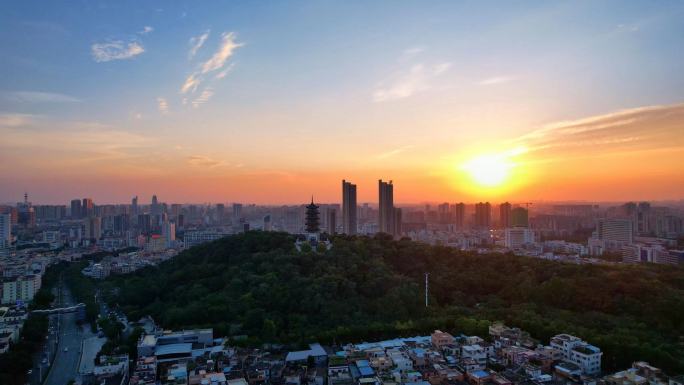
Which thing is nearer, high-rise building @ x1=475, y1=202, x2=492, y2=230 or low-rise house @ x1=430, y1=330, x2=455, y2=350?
low-rise house @ x1=430, y1=330, x2=455, y2=350

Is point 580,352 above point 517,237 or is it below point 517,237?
below

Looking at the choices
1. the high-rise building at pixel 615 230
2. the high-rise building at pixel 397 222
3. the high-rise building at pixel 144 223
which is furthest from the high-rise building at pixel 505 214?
the high-rise building at pixel 144 223

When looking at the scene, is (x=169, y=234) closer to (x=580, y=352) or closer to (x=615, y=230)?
(x=615, y=230)

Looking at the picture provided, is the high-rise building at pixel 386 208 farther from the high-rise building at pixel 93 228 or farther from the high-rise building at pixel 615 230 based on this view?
the high-rise building at pixel 93 228

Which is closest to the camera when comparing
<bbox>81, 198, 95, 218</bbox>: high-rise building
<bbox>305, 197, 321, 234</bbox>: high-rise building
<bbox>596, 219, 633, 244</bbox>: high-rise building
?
<bbox>305, 197, 321, 234</bbox>: high-rise building

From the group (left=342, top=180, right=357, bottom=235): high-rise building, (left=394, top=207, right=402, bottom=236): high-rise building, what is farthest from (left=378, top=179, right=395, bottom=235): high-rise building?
(left=342, top=180, right=357, bottom=235): high-rise building

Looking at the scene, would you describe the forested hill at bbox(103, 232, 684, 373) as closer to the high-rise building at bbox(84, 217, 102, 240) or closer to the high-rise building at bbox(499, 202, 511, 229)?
the high-rise building at bbox(84, 217, 102, 240)

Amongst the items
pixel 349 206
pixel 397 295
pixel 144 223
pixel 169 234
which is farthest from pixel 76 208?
pixel 397 295

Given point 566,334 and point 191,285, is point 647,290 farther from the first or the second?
point 191,285
